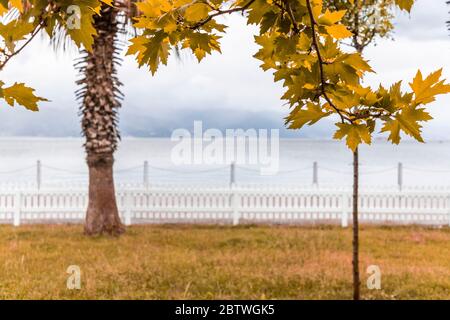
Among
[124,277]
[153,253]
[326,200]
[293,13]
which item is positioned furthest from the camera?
[326,200]

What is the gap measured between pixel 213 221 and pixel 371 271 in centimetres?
649

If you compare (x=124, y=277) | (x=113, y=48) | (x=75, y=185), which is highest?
(x=113, y=48)

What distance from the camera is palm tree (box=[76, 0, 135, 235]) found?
37.3 ft

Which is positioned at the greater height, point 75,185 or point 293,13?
point 293,13

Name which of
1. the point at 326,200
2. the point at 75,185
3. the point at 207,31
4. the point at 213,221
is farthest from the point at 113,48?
the point at 207,31

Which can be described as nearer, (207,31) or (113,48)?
(207,31)

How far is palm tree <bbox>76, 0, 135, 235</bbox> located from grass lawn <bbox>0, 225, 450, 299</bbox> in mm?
608

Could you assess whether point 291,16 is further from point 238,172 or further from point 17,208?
point 238,172

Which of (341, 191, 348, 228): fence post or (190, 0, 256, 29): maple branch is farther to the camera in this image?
(341, 191, 348, 228): fence post

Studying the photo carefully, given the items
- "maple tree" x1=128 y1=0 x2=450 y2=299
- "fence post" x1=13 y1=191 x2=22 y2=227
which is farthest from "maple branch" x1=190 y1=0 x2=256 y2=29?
"fence post" x1=13 y1=191 x2=22 y2=227

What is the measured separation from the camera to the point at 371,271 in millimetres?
8320

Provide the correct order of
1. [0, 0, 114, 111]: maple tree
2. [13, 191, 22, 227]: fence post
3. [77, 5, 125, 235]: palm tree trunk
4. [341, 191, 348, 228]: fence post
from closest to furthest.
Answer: [0, 0, 114, 111]: maple tree → [77, 5, 125, 235]: palm tree trunk → [341, 191, 348, 228]: fence post → [13, 191, 22, 227]: fence post

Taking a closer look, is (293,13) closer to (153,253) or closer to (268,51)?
(268,51)

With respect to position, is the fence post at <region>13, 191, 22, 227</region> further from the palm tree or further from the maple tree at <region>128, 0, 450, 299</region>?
the maple tree at <region>128, 0, 450, 299</region>
